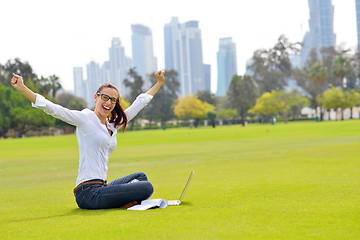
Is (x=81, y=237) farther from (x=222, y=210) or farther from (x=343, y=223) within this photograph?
(x=343, y=223)

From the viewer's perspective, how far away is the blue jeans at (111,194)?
645 centimetres

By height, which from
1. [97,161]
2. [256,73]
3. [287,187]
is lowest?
[287,187]

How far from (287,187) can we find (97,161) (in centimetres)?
371

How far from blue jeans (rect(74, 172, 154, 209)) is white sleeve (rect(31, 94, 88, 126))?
3.06ft

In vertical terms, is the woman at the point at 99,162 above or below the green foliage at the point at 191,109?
below

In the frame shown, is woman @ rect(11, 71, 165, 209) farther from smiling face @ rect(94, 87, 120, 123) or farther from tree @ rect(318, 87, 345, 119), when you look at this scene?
tree @ rect(318, 87, 345, 119)

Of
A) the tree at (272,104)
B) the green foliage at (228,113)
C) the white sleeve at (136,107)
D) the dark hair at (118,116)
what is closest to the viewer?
the dark hair at (118,116)

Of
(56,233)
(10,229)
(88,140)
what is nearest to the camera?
(56,233)

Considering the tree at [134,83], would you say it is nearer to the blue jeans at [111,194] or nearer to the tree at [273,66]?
the tree at [273,66]

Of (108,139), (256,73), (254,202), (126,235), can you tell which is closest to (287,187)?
(254,202)

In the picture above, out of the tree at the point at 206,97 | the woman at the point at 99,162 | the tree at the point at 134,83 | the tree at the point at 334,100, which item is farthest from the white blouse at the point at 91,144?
the tree at the point at 206,97

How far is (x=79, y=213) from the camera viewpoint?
647 cm

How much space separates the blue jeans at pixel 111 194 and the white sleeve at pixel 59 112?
933 mm

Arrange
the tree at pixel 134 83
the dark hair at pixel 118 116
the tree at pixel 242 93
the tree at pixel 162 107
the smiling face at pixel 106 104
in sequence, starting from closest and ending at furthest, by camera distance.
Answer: the smiling face at pixel 106 104
the dark hair at pixel 118 116
the tree at pixel 242 93
the tree at pixel 134 83
the tree at pixel 162 107
